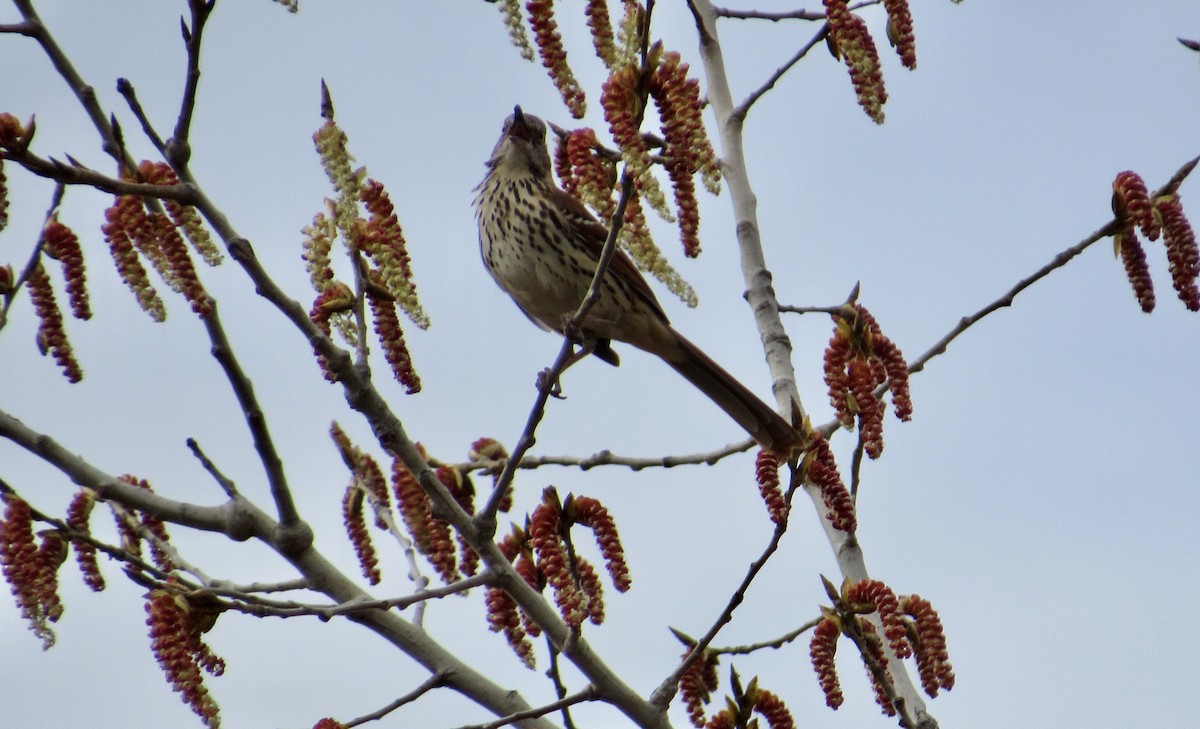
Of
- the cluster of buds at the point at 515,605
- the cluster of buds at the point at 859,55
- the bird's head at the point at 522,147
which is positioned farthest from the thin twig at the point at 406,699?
the bird's head at the point at 522,147

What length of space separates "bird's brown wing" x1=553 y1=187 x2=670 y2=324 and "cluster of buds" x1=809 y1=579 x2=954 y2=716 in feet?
7.94

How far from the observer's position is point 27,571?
277 centimetres

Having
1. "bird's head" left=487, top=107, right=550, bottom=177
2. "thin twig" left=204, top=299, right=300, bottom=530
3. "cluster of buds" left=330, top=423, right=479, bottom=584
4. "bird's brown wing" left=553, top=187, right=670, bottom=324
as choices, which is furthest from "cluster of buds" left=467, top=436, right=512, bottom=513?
"bird's head" left=487, top=107, right=550, bottom=177

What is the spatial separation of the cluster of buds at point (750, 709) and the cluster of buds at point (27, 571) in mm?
1396

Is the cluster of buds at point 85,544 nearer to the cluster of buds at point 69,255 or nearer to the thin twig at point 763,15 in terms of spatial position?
the cluster of buds at point 69,255

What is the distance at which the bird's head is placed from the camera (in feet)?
18.4

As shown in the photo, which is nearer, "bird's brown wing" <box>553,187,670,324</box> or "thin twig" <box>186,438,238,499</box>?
"thin twig" <box>186,438,238,499</box>

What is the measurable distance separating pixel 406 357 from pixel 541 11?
758 millimetres

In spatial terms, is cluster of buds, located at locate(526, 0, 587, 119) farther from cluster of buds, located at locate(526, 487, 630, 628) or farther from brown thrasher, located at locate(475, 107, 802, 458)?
brown thrasher, located at locate(475, 107, 802, 458)

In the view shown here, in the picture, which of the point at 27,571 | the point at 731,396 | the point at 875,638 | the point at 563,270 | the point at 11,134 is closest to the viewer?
the point at 11,134

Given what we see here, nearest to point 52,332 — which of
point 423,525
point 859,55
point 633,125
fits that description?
point 423,525

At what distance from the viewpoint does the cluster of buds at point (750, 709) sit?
8.86 feet

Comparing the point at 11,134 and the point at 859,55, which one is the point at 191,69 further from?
the point at 859,55

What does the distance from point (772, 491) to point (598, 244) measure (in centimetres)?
263
